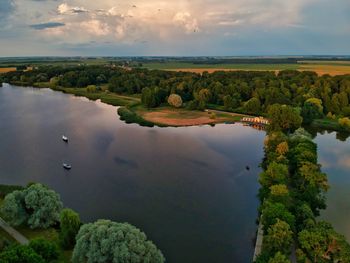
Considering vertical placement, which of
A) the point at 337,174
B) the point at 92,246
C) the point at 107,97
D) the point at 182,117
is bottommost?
the point at 337,174

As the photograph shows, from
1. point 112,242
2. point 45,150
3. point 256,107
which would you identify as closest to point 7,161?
point 45,150

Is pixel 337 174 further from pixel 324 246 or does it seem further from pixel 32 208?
pixel 32 208

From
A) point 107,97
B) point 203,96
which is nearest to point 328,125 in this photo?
point 203,96

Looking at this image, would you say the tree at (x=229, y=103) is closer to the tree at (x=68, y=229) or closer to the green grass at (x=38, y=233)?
the green grass at (x=38, y=233)

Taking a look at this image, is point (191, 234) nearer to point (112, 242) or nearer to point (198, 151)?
point (112, 242)

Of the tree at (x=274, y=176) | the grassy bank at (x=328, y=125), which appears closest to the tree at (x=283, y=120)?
the grassy bank at (x=328, y=125)

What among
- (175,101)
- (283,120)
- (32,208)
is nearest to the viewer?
(32,208)
